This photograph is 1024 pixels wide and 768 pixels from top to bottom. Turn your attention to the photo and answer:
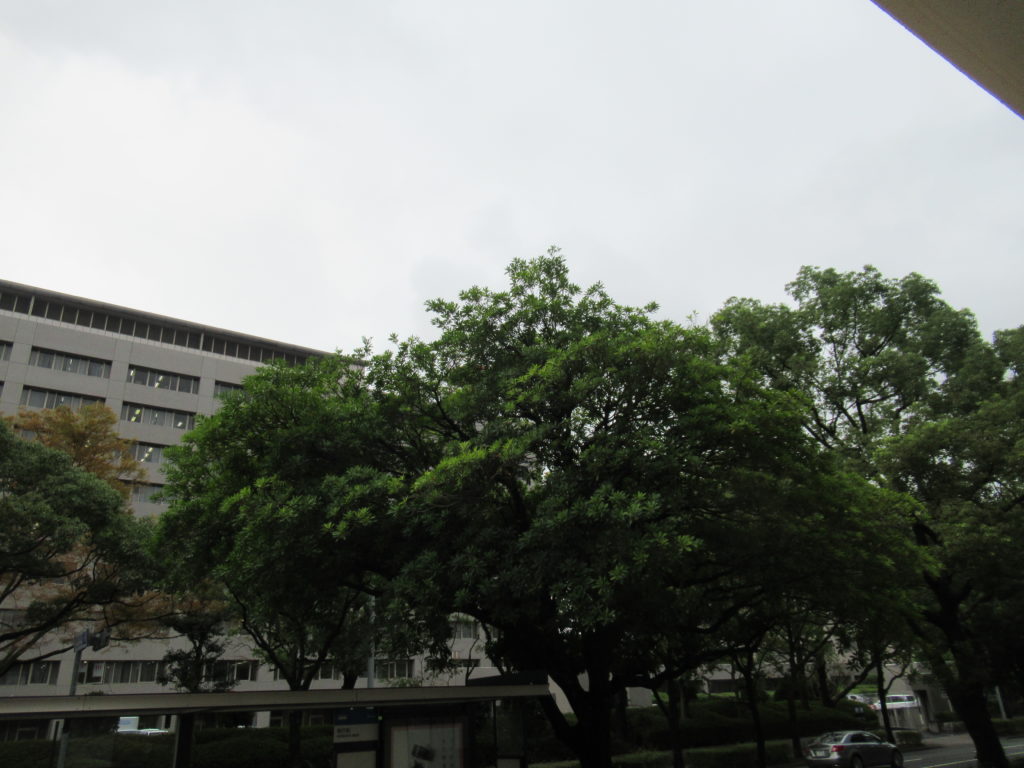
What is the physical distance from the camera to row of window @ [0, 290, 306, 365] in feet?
135

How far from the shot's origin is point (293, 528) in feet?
36.2

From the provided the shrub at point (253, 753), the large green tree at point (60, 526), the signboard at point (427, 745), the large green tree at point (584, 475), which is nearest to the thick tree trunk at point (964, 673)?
the large green tree at point (584, 475)

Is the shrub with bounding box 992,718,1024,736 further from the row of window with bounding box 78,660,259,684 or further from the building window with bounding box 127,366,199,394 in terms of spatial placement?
the building window with bounding box 127,366,199,394

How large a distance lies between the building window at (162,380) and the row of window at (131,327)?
2734 millimetres

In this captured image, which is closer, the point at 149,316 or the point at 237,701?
the point at 237,701

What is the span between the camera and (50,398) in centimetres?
3931

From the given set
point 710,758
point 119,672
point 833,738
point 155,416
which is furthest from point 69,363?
point 833,738

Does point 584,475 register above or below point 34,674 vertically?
above

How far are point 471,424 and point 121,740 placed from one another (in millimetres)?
7246

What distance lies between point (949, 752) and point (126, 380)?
4410 cm

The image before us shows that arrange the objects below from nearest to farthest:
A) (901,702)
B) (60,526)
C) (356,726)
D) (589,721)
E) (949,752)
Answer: (356,726)
(589,721)
(60,526)
(949,752)
(901,702)

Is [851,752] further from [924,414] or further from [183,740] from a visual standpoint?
[183,740]

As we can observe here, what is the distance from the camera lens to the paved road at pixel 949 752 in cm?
2293

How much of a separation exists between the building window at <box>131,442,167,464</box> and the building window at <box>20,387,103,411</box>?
336 cm
